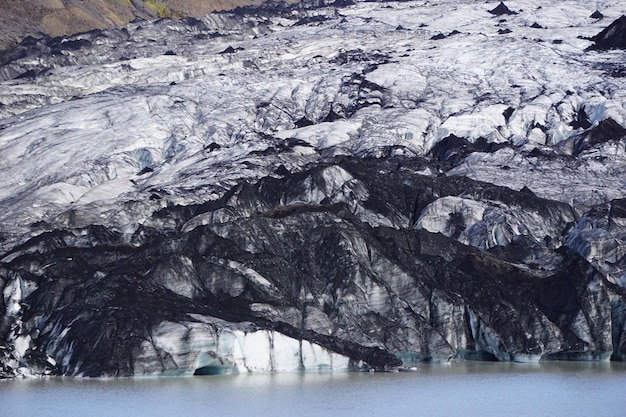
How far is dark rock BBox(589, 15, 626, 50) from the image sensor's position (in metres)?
119

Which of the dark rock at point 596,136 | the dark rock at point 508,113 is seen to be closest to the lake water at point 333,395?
the dark rock at point 596,136

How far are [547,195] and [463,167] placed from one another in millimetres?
9244

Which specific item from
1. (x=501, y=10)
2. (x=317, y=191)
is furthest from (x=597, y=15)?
(x=317, y=191)

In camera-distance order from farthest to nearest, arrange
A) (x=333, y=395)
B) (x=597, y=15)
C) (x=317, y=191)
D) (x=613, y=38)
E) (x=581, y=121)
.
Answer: (x=597, y=15), (x=613, y=38), (x=581, y=121), (x=317, y=191), (x=333, y=395)

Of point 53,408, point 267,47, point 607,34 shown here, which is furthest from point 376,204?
point 267,47

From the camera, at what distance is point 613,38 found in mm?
119438

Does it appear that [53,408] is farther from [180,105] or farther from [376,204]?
[180,105]

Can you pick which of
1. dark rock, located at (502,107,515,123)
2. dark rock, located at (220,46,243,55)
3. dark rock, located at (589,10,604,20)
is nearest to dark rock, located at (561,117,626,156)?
dark rock, located at (502,107,515,123)

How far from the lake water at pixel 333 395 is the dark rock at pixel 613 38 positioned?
7354 cm

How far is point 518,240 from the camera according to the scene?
69.0 meters

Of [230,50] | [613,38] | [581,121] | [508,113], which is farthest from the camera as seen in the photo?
[230,50]

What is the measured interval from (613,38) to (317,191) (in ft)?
169

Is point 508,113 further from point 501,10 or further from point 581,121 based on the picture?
point 501,10

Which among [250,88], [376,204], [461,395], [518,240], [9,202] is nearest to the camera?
[461,395]
